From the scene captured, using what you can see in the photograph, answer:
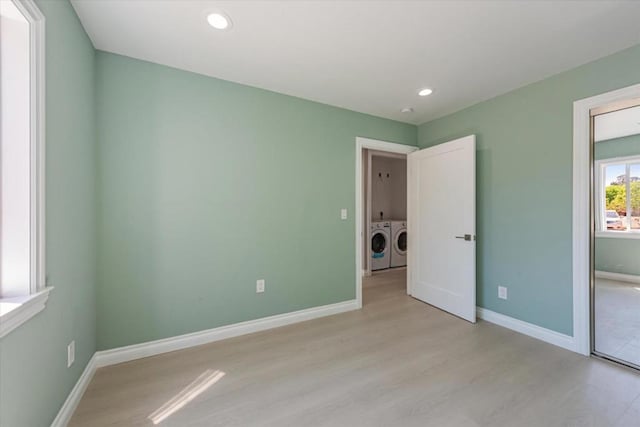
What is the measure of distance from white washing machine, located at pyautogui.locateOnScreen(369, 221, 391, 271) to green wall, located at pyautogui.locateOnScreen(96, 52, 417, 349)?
2087 mm

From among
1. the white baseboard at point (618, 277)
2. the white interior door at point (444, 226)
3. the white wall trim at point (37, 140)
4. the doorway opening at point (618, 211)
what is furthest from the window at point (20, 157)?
the white baseboard at point (618, 277)

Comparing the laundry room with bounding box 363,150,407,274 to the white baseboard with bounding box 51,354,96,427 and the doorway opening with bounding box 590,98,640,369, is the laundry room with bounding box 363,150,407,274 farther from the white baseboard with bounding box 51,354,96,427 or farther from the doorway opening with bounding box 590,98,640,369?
the white baseboard with bounding box 51,354,96,427

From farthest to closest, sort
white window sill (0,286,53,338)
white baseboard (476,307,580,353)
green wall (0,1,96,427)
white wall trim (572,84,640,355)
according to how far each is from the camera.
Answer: white baseboard (476,307,580,353) < white wall trim (572,84,640,355) < green wall (0,1,96,427) < white window sill (0,286,53,338)

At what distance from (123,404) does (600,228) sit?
18.8 ft

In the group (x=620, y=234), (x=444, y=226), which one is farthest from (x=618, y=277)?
(x=444, y=226)

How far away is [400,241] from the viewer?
5473 millimetres

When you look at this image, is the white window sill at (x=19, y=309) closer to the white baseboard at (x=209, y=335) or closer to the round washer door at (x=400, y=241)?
the white baseboard at (x=209, y=335)

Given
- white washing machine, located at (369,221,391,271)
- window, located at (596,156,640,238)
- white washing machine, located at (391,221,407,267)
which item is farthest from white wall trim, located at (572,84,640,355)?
white washing machine, located at (391,221,407,267)

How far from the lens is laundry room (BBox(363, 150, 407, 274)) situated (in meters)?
4.97

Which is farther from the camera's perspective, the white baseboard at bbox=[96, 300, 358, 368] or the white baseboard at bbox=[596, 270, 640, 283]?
the white baseboard at bbox=[596, 270, 640, 283]

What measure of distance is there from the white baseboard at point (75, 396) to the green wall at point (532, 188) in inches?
136

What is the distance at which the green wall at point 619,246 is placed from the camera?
3.65 meters

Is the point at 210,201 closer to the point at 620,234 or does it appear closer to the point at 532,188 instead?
the point at 532,188

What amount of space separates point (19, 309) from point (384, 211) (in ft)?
18.7
